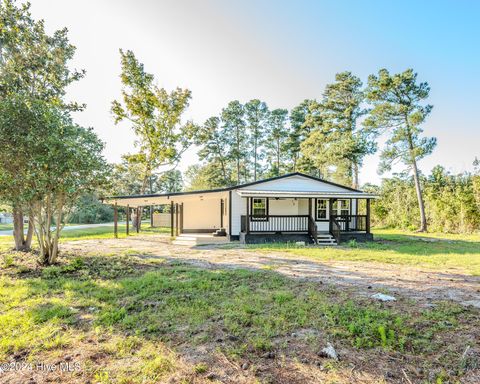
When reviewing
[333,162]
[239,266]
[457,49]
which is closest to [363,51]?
[457,49]

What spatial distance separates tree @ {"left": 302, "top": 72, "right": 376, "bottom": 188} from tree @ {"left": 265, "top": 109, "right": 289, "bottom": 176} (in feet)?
15.6

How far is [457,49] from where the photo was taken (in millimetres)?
11969

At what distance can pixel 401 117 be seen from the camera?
19719 millimetres

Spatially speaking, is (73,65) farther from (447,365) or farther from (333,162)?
(333,162)

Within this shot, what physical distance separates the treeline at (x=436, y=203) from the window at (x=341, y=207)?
801cm

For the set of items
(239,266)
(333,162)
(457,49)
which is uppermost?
(457,49)

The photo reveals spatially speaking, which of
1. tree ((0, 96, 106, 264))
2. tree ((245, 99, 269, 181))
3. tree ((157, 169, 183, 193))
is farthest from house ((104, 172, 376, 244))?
tree ((157, 169, 183, 193))

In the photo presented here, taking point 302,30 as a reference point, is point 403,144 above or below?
below

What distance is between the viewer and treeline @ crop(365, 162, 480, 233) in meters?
17.2

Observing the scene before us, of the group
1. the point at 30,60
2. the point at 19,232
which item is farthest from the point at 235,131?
the point at 19,232

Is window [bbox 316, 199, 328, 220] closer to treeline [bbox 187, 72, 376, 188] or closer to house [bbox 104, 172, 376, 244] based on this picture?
house [bbox 104, 172, 376, 244]

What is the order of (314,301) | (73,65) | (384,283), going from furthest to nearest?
1. (73,65)
2. (384,283)
3. (314,301)

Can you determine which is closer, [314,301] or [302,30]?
[314,301]

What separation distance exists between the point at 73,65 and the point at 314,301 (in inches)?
447
